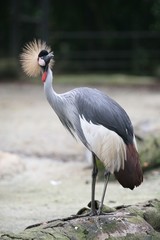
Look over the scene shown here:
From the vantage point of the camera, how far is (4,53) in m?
18.6

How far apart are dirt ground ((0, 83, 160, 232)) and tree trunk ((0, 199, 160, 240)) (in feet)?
3.79

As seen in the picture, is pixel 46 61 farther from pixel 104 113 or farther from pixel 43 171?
pixel 43 171

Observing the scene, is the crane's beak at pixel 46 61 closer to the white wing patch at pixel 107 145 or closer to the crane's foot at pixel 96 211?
the white wing patch at pixel 107 145

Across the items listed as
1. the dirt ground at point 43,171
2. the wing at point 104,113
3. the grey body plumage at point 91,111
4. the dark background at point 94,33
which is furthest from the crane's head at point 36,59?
the dark background at point 94,33

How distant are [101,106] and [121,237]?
927mm

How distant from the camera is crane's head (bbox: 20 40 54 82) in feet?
16.2

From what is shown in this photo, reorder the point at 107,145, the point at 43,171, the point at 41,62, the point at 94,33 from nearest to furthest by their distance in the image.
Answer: the point at 107,145 < the point at 41,62 < the point at 43,171 < the point at 94,33

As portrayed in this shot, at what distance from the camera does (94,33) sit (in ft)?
60.2

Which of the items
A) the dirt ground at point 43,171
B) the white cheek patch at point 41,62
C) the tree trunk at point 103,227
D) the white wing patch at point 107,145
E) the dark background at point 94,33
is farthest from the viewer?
the dark background at point 94,33

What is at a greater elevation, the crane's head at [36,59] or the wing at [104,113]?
the crane's head at [36,59]

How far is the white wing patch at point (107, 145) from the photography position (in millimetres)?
4816

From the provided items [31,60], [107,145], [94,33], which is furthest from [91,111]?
[94,33]

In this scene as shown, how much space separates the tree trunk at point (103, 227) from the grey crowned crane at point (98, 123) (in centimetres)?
20

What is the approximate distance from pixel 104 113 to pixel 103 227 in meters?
0.80
